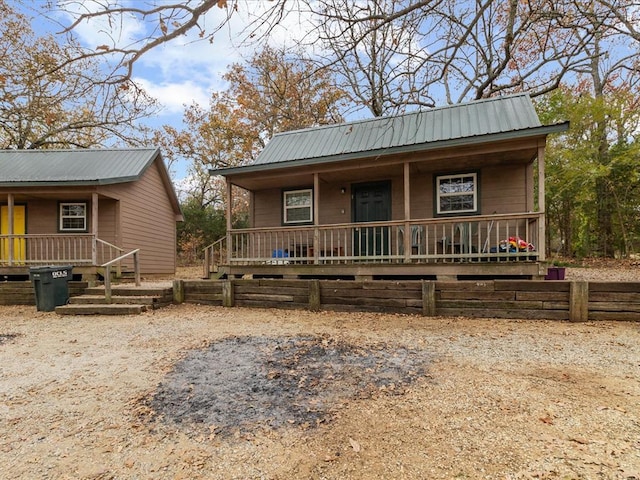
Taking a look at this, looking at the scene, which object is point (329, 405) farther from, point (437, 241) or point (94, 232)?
point (94, 232)

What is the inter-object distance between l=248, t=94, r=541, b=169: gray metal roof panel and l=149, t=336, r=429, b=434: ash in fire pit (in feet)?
16.0

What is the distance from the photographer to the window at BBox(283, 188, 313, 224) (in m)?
9.95

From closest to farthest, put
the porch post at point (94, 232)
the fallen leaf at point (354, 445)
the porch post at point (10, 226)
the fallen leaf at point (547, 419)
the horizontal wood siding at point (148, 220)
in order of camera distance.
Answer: the fallen leaf at point (354, 445)
the fallen leaf at point (547, 419)
the porch post at point (94, 232)
the porch post at point (10, 226)
the horizontal wood siding at point (148, 220)

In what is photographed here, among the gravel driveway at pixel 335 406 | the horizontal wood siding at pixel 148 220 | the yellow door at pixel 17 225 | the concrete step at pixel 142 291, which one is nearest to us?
the gravel driveway at pixel 335 406

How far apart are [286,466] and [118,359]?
3.24 metres

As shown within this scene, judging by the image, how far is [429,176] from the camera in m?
8.80

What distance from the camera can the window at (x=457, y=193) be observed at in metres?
8.38

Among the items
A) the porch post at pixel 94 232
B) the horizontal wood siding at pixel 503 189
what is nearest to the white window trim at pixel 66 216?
the porch post at pixel 94 232

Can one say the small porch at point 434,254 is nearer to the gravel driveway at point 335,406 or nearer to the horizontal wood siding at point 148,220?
the gravel driveway at point 335,406

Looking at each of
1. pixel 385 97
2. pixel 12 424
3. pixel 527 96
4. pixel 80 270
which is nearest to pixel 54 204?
pixel 80 270

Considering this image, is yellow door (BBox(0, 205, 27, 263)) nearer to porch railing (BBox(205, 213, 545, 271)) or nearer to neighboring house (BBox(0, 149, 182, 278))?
neighboring house (BBox(0, 149, 182, 278))

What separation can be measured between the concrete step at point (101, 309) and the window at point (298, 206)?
456 centimetres

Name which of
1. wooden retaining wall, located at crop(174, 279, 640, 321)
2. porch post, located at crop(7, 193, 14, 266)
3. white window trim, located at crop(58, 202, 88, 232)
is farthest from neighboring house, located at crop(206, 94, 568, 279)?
porch post, located at crop(7, 193, 14, 266)

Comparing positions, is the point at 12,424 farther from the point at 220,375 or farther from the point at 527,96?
the point at 527,96
